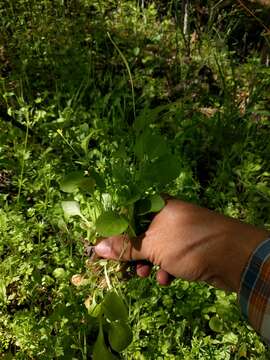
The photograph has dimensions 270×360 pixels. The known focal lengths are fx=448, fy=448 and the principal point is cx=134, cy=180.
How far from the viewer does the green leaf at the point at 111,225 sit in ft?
4.66

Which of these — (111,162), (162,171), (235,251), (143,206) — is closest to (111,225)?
(143,206)

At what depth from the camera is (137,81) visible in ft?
10.2

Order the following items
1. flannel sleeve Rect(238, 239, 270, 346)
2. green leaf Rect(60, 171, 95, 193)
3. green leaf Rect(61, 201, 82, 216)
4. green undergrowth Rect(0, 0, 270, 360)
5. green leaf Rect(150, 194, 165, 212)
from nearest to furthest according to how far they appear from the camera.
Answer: flannel sleeve Rect(238, 239, 270, 346), green leaf Rect(150, 194, 165, 212), green leaf Rect(60, 171, 95, 193), green undergrowth Rect(0, 0, 270, 360), green leaf Rect(61, 201, 82, 216)

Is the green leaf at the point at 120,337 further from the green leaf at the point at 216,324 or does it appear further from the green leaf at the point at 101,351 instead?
the green leaf at the point at 216,324

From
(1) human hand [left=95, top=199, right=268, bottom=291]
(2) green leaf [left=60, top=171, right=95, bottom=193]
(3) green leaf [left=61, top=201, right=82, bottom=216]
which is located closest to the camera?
(1) human hand [left=95, top=199, right=268, bottom=291]

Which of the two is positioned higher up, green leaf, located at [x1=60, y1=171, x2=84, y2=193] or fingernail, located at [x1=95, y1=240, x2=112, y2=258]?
green leaf, located at [x1=60, y1=171, x2=84, y2=193]

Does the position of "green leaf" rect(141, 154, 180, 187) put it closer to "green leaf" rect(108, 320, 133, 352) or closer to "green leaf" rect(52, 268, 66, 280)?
"green leaf" rect(108, 320, 133, 352)

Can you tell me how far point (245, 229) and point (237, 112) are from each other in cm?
157

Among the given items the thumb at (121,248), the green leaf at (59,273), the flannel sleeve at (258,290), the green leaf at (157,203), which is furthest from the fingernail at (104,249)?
the flannel sleeve at (258,290)

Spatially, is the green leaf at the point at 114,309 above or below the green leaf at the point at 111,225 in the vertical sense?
below

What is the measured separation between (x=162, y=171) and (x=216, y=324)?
763mm

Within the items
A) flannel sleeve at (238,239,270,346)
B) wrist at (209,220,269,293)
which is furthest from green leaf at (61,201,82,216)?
flannel sleeve at (238,239,270,346)

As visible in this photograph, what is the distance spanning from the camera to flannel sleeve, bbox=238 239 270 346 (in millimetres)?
1276

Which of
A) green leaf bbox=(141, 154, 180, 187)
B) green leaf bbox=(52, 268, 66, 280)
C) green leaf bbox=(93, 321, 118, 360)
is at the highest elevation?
green leaf bbox=(141, 154, 180, 187)
